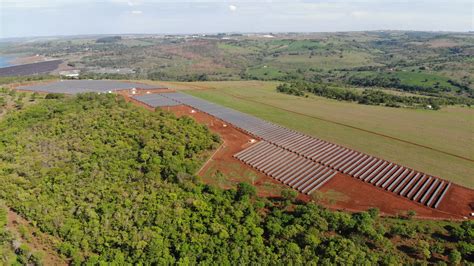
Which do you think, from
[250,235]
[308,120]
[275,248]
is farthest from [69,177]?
[308,120]

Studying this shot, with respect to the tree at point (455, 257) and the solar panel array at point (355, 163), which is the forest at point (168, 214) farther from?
the solar panel array at point (355, 163)

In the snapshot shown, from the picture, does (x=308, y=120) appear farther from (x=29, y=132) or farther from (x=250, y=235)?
(x=29, y=132)

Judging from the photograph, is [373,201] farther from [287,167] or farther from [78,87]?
[78,87]

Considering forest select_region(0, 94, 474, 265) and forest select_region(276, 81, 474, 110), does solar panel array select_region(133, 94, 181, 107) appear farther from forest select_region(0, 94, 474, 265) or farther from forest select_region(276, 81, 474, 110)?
forest select_region(276, 81, 474, 110)

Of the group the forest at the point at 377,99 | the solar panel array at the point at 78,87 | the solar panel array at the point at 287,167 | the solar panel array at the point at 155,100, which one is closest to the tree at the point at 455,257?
the solar panel array at the point at 287,167

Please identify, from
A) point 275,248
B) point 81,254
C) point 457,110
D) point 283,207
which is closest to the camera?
point 275,248

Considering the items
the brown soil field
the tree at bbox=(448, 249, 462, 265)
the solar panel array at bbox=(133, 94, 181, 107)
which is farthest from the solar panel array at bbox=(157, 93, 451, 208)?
the solar panel array at bbox=(133, 94, 181, 107)

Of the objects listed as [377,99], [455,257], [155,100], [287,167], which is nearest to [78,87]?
[155,100]
